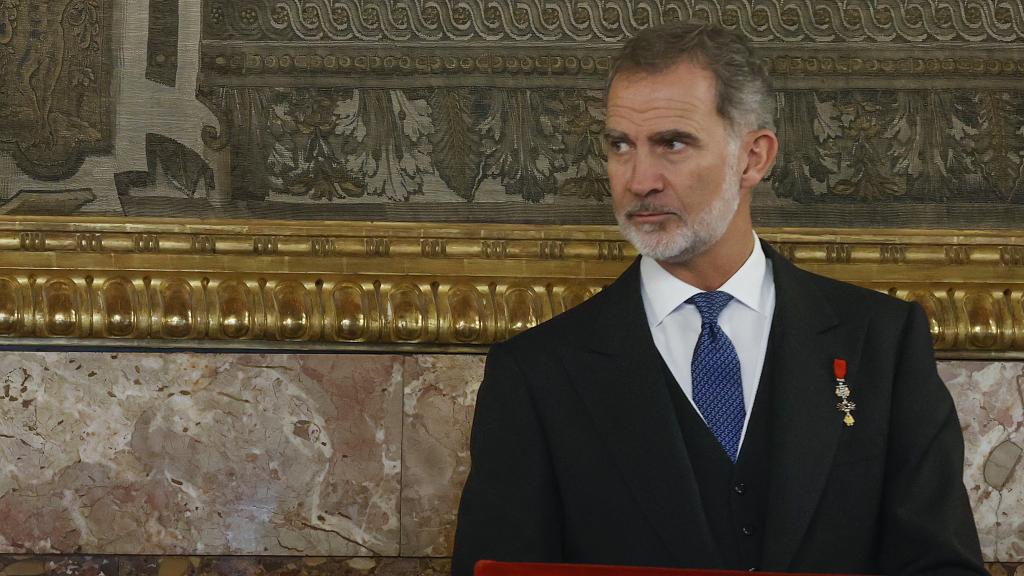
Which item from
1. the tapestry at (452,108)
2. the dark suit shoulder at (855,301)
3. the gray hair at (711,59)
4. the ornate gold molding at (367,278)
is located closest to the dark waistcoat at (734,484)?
the dark suit shoulder at (855,301)

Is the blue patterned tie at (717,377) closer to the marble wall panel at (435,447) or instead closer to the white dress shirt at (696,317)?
the white dress shirt at (696,317)

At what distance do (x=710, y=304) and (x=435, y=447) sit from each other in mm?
922

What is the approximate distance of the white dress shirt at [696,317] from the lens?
219 cm

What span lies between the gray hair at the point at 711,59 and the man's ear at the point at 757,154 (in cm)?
3

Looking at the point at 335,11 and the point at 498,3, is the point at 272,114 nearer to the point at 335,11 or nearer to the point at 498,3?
the point at 335,11

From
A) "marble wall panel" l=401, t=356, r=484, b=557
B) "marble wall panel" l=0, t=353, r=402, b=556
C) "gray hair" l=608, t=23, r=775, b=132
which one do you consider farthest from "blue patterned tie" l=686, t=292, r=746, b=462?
"marble wall panel" l=0, t=353, r=402, b=556

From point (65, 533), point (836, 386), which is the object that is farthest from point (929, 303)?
point (65, 533)

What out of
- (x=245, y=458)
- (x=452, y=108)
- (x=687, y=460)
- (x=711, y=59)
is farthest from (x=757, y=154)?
(x=245, y=458)

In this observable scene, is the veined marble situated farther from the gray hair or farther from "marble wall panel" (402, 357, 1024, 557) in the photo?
the gray hair

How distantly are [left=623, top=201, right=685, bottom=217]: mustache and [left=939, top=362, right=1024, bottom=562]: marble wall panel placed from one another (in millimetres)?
1129

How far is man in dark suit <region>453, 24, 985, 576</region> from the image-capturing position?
2029 millimetres

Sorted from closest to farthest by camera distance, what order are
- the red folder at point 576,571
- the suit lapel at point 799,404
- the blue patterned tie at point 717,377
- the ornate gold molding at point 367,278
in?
the red folder at point 576,571 → the suit lapel at point 799,404 → the blue patterned tie at point 717,377 → the ornate gold molding at point 367,278

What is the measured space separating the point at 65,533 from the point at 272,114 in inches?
40.9

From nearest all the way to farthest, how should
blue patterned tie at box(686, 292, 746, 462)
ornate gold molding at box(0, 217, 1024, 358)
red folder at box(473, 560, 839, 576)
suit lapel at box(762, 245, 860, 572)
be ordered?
red folder at box(473, 560, 839, 576) → suit lapel at box(762, 245, 860, 572) → blue patterned tie at box(686, 292, 746, 462) → ornate gold molding at box(0, 217, 1024, 358)
